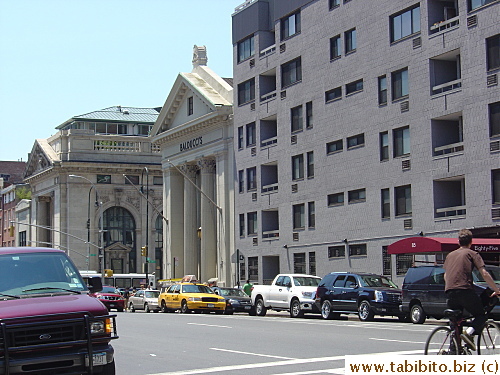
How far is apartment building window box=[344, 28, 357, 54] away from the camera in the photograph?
44.4 m

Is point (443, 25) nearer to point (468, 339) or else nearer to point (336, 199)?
point (336, 199)

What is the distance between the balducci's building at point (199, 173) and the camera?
59.7 m

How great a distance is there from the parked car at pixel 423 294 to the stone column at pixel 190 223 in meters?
38.3

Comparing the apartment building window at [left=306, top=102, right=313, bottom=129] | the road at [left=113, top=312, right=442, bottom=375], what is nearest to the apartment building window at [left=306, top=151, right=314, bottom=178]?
the apartment building window at [left=306, top=102, right=313, bottom=129]

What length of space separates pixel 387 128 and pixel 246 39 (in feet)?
56.6

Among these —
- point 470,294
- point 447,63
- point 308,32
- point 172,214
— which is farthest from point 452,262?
point 172,214

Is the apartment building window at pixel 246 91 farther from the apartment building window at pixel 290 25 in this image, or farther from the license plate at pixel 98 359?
the license plate at pixel 98 359

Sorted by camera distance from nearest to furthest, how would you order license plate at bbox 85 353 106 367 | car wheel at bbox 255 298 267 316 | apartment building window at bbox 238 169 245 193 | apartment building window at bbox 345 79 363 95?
1. license plate at bbox 85 353 106 367
2. car wheel at bbox 255 298 267 316
3. apartment building window at bbox 345 79 363 95
4. apartment building window at bbox 238 169 245 193

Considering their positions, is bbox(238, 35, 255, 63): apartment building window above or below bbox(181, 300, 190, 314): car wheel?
above

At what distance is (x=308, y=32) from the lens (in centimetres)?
4862

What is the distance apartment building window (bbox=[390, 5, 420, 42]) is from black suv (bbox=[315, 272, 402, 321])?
13.1 m

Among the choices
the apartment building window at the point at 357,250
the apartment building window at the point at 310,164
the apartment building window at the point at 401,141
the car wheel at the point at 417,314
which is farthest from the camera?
the apartment building window at the point at 310,164

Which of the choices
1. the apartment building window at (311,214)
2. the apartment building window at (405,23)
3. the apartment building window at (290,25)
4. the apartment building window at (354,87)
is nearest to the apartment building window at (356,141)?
the apartment building window at (354,87)

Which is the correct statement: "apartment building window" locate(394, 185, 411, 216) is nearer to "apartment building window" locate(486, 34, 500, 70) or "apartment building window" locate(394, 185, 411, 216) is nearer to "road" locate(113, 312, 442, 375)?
"apartment building window" locate(486, 34, 500, 70)
